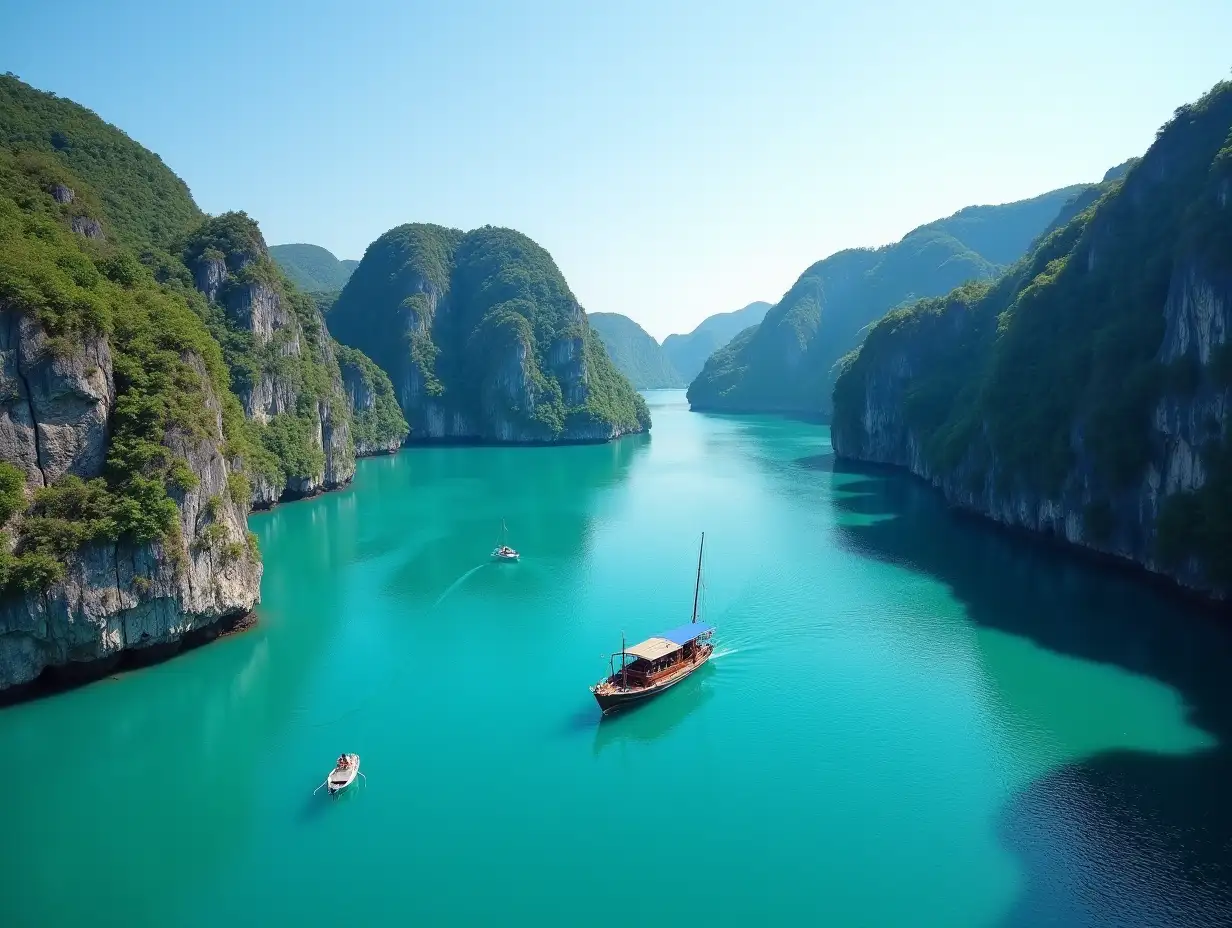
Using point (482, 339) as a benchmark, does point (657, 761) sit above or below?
below

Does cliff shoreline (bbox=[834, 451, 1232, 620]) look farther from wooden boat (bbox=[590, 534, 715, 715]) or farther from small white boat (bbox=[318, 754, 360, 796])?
small white boat (bbox=[318, 754, 360, 796])

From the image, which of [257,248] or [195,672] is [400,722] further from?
[257,248]

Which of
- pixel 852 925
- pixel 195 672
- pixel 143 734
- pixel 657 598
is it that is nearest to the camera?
pixel 852 925

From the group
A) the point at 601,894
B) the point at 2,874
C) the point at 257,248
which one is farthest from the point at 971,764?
the point at 257,248

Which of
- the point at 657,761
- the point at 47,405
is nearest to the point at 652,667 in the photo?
the point at 657,761

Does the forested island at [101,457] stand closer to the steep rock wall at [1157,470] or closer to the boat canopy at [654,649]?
the boat canopy at [654,649]

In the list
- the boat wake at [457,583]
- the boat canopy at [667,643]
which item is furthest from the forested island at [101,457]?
the boat canopy at [667,643]

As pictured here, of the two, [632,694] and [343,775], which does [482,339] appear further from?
[343,775]
